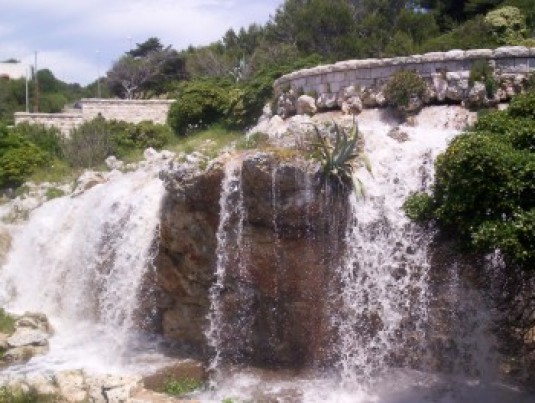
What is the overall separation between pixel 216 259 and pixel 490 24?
36.6 feet

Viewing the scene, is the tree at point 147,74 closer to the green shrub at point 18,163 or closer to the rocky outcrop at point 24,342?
the green shrub at point 18,163

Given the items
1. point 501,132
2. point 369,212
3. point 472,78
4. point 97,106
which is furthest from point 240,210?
point 97,106

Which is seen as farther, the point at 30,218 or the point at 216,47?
the point at 216,47

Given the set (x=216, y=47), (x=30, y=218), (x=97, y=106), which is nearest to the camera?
(x=30, y=218)

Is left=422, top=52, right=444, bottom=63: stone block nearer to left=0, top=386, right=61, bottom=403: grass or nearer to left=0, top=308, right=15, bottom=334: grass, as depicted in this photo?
left=0, top=386, right=61, bottom=403: grass

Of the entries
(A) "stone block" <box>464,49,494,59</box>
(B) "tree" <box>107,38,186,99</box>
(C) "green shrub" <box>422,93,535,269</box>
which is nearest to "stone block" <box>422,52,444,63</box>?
(A) "stone block" <box>464,49,494,59</box>

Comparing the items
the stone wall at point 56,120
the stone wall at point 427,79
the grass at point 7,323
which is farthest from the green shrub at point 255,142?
the stone wall at point 56,120

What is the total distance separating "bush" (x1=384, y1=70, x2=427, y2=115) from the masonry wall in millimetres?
237

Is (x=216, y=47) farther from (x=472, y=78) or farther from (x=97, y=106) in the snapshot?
(x=472, y=78)

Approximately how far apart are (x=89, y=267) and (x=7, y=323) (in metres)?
1.87

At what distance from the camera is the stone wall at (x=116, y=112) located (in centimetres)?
3189

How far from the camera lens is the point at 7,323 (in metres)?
14.9

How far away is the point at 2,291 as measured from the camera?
56.4 feet

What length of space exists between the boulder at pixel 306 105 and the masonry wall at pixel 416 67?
27cm
